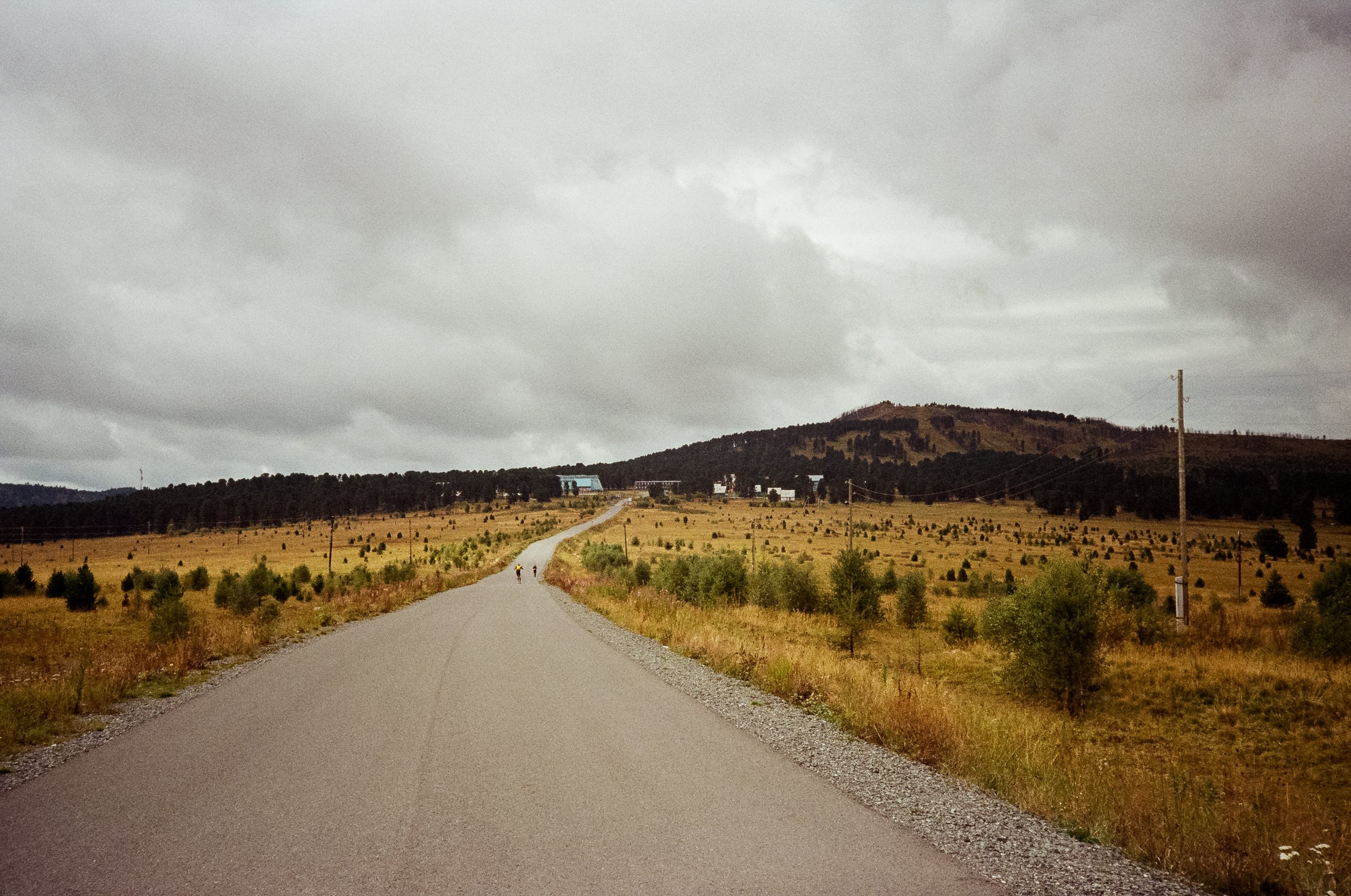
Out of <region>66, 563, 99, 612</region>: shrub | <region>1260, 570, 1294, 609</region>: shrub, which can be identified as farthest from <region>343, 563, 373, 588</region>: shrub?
<region>1260, 570, 1294, 609</region>: shrub

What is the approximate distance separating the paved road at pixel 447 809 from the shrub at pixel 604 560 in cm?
3906

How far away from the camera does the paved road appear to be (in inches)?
197

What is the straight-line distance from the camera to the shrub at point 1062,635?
19.0m

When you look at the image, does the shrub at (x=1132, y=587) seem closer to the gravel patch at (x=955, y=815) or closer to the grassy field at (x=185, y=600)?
the gravel patch at (x=955, y=815)

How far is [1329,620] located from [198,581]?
6943 centimetres

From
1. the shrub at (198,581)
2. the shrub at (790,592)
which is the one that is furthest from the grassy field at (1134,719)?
the shrub at (198,581)

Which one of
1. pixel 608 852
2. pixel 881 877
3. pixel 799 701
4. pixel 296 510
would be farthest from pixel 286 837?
pixel 296 510

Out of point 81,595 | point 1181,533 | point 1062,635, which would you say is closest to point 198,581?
point 81,595

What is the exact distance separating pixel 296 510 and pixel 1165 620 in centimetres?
18813

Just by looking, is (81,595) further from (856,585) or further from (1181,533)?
(1181,533)

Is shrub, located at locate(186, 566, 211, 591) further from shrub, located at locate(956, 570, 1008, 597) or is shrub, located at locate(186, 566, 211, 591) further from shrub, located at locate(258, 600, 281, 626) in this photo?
shrub, located at locate(956, 570, 1008, 597)

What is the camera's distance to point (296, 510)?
172 metres

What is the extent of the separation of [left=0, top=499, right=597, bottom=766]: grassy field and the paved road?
2315 millimetres

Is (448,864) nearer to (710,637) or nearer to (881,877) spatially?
(881,877)
